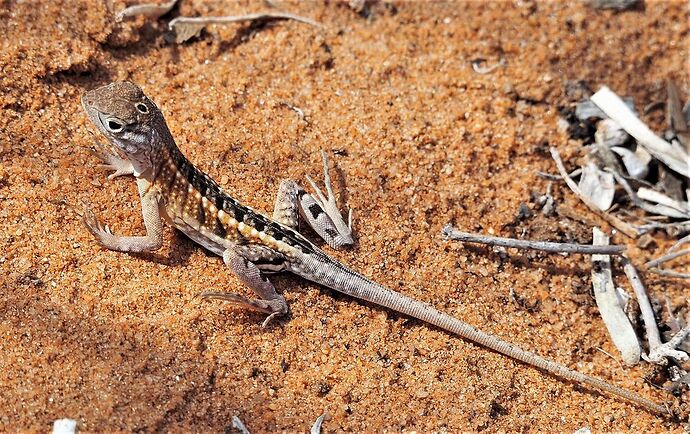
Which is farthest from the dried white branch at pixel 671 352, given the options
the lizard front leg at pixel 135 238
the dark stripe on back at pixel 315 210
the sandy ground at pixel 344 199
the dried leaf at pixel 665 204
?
the lizard front leg at pixel 135 238

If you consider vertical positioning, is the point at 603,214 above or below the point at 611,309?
above

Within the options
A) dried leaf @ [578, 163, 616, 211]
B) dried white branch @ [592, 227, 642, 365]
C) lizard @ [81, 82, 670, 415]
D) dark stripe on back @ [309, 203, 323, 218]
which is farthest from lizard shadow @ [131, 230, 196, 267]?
dried leaf @ [578, 163, 616, 211]

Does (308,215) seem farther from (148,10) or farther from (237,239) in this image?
(148,10)

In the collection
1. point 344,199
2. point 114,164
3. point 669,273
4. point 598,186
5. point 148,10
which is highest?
point 148,10

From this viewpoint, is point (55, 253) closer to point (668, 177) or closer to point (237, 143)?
point (237, 143)

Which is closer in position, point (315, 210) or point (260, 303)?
point (260, 303)

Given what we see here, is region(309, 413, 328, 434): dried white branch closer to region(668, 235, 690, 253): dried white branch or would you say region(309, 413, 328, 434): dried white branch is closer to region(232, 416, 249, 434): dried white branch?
region(232, 416, 249, 434): dried white branch

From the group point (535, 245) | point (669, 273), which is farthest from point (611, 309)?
point (535, 245)
